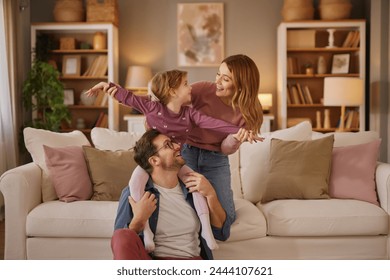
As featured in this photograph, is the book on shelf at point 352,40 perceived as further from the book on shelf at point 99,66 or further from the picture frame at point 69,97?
the picture frame at point 69,97

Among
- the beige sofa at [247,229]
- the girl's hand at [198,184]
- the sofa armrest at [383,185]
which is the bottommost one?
the beige sofa at [247,229]

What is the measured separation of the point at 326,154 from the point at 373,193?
0.31 metres

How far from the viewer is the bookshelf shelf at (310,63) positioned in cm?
583

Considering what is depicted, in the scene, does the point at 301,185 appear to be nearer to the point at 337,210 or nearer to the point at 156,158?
the point at 337,210

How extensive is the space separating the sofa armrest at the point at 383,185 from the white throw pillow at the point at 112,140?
1.33 m

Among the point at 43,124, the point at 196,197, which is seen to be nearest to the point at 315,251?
the point at 196,197

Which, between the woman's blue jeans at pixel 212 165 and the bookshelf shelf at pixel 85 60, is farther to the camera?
the bookshelf shelf at pixel 85 60

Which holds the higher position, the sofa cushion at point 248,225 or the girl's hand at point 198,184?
the girl's hand at point 198,184

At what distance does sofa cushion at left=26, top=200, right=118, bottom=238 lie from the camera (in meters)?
2.82

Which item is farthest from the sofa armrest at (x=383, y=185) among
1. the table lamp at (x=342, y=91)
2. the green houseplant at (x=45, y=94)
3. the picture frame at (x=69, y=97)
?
the picture frame at (x=69, y=97)

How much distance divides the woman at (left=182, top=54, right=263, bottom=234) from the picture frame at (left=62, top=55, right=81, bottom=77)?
3.69 m

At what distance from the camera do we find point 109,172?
3049 millimetres

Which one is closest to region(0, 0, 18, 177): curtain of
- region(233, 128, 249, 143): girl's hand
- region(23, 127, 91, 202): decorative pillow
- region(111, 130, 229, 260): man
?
region(23, 127, 91, 202): decorative pillow

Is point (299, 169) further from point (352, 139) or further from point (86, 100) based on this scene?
point (86, 100)
